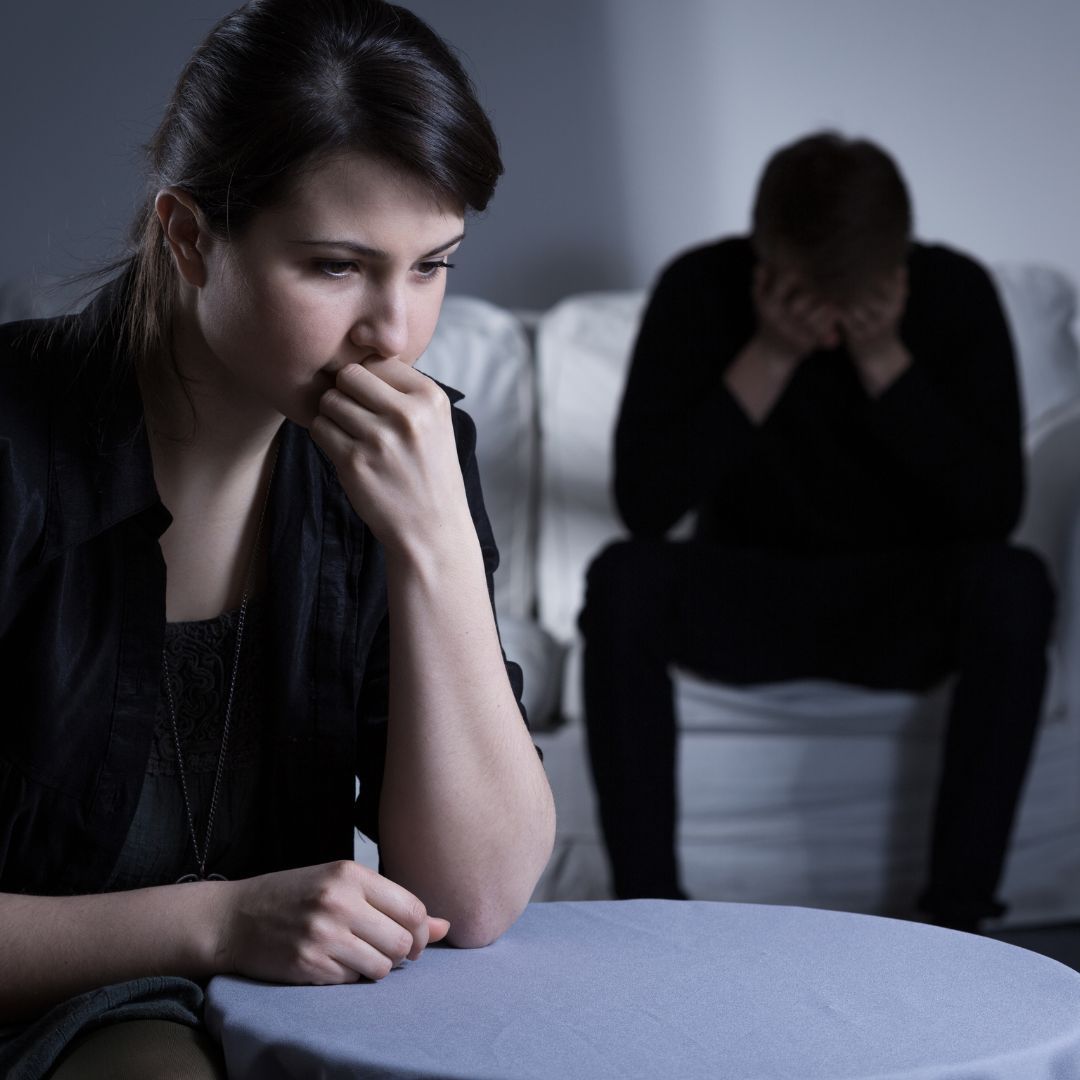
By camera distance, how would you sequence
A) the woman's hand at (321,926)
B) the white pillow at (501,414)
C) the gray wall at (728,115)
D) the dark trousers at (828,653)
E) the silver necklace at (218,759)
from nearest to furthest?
the woman's hand at (321,926)
the silver necklace at (218,759)
the dark trousers at (828,653)
the white pillow at (501,414)
the gray wall at (728,115)

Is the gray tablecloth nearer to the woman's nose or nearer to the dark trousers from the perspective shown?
the woman's nose

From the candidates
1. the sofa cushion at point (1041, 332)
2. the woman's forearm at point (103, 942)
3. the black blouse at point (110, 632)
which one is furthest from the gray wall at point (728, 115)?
the woman's forearm at point (103, 942)

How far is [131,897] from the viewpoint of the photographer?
925 millimetres

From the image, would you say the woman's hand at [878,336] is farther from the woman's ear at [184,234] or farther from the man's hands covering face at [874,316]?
the woman's ear at [184,234]

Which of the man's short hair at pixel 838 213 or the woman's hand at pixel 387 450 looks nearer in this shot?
the woman's hand at pixel 387 450

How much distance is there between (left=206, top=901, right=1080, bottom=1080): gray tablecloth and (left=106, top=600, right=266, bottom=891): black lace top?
0.72 feet

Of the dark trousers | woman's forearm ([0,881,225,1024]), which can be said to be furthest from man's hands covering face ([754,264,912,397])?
woman's forearm ([0,881,225,1024])

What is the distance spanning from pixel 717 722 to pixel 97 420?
1.49 m

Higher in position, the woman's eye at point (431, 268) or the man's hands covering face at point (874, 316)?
the woman's eye at point (431, 268)

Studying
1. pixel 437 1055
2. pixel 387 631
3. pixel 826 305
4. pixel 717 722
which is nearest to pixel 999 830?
pixel 717 722

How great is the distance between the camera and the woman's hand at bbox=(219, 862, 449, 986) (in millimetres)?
843

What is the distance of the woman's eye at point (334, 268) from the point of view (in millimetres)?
989

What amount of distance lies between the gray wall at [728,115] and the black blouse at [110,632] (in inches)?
84.3

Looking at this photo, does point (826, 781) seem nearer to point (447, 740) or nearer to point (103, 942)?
point (447, 740)
